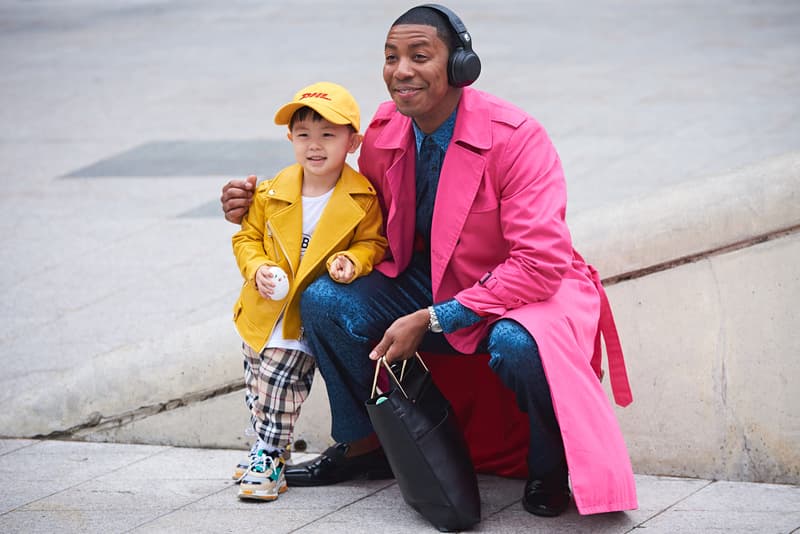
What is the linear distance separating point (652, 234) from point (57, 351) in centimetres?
279

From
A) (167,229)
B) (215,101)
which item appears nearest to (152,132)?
(215,101)

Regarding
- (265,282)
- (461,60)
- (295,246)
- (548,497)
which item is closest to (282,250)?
(295,246)

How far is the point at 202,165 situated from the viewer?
8.50 metres

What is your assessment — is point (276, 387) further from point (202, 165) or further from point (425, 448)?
point (202, 165)

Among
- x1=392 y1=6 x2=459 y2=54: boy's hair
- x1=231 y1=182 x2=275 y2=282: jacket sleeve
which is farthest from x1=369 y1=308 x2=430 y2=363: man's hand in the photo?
x1=392 y1=6 x2=459 y2=54: boy's hair

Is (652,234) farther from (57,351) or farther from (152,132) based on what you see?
(152,132)

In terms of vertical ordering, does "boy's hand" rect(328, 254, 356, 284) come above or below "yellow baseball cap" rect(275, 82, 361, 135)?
below

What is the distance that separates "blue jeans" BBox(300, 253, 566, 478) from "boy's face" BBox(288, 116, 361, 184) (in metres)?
0.37

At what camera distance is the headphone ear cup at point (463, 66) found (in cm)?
336

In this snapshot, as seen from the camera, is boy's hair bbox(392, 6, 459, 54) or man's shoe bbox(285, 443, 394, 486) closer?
boy's hair bbox(392, 6, 459, 54)

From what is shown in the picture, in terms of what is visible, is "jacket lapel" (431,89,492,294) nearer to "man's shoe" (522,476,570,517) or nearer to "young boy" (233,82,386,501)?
"young boy" (233,82,386,501)

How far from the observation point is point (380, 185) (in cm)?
371

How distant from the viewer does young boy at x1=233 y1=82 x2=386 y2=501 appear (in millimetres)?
3580

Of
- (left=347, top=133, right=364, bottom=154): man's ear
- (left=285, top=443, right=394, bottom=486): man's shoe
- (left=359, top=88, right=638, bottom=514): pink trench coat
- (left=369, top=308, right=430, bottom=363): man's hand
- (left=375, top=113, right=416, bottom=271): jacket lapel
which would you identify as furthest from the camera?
(left=285, top=443, right=394, bottom=486): man's shoe
